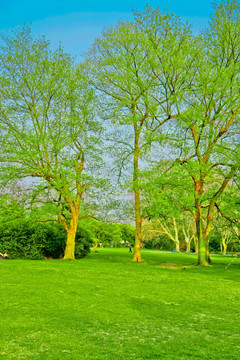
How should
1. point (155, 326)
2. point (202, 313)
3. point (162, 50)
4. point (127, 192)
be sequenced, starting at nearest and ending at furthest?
point (155, 326), point (202, 313), point (162, 50), point (127, 192)

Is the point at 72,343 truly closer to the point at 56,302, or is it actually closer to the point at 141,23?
the point at 56,302

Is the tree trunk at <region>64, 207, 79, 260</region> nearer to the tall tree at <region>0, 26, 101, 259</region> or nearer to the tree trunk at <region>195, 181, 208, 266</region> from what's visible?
the tall tree at <region>0, 26, 101, 259</region>

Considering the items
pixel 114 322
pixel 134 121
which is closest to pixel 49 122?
pixel 134 121

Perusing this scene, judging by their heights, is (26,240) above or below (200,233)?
below

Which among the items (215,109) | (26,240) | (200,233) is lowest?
(26,240)

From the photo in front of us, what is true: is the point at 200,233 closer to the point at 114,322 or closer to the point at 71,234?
the point at 71,234

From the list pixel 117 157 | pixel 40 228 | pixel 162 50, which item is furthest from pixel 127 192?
pixel 162 50

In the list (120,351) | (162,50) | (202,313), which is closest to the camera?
(120,351)

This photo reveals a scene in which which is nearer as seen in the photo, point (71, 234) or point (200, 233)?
point (200, 233)

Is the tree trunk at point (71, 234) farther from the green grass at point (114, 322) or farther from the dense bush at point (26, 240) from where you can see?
the green grass at point (114, 322)

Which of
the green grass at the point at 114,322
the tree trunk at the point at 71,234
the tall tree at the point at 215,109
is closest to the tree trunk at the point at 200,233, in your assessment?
the tall tree at the point at 215,109

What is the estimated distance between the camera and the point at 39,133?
26453mm

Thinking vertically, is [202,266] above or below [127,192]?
below

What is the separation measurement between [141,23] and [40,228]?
18.6 m
